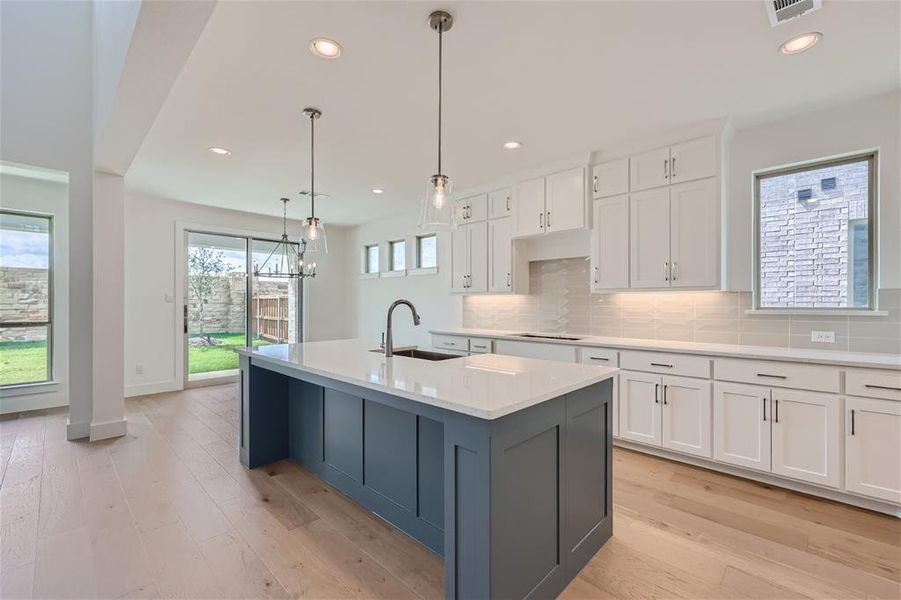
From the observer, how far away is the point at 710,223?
10.4 feet

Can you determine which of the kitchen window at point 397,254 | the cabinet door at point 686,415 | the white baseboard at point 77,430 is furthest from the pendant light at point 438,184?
the kitchen window at point 397,254

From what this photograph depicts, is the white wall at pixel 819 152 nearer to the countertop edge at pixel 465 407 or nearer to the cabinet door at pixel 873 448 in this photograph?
the cabinet door at pixel 873 448

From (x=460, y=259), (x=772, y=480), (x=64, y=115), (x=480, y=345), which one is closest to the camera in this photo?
(x=772, y=480)

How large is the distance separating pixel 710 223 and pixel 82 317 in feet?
18.4

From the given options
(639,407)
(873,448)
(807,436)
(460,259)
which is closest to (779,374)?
(807,436)

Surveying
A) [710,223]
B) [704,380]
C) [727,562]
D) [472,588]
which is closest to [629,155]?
[710,223]

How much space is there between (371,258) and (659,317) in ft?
15.9

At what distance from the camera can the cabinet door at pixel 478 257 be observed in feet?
15.6

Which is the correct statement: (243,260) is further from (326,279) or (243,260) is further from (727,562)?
(727,562)

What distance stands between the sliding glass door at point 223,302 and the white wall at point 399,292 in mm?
1354

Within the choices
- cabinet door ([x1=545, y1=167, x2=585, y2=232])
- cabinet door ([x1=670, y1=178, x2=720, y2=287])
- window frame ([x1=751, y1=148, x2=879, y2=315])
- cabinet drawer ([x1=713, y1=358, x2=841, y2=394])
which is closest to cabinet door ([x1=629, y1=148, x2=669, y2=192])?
cabinet door ([x1=670, y1=178, x2=720, y2=287])

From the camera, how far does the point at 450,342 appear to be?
15.8 ft

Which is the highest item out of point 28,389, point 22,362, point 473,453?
point 473,453

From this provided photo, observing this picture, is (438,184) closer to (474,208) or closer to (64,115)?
(474,208)
